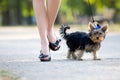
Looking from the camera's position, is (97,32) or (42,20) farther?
(97,32)

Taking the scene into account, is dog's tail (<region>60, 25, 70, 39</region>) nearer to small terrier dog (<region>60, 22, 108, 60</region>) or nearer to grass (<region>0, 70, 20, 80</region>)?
small terrier dog (<region>60, 22, 108, 60</region>)

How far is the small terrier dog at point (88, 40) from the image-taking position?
37.4 feet

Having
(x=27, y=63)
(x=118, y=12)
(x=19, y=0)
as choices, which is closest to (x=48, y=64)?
(x=27, y=63)

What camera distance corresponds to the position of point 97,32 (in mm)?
11359

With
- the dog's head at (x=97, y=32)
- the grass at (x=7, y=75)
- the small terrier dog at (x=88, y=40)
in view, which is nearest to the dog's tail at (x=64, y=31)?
the small terrier dog at (x=88, y=40)

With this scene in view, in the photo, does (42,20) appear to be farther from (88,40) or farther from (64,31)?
(64,31)

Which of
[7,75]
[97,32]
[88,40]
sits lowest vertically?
[88,40]

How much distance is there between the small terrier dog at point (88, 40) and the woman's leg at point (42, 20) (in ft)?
2.15

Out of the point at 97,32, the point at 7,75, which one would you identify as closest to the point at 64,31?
the point at 97,32

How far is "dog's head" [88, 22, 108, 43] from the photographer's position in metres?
11.3

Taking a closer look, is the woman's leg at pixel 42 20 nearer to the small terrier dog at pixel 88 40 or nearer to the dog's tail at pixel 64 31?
the small terrier dog at pixel 88 40

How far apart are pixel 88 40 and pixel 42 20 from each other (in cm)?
99

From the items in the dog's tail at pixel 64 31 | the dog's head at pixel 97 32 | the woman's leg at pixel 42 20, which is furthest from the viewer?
the dog's tail at pixel 64 31

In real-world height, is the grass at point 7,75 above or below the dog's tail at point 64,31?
above
